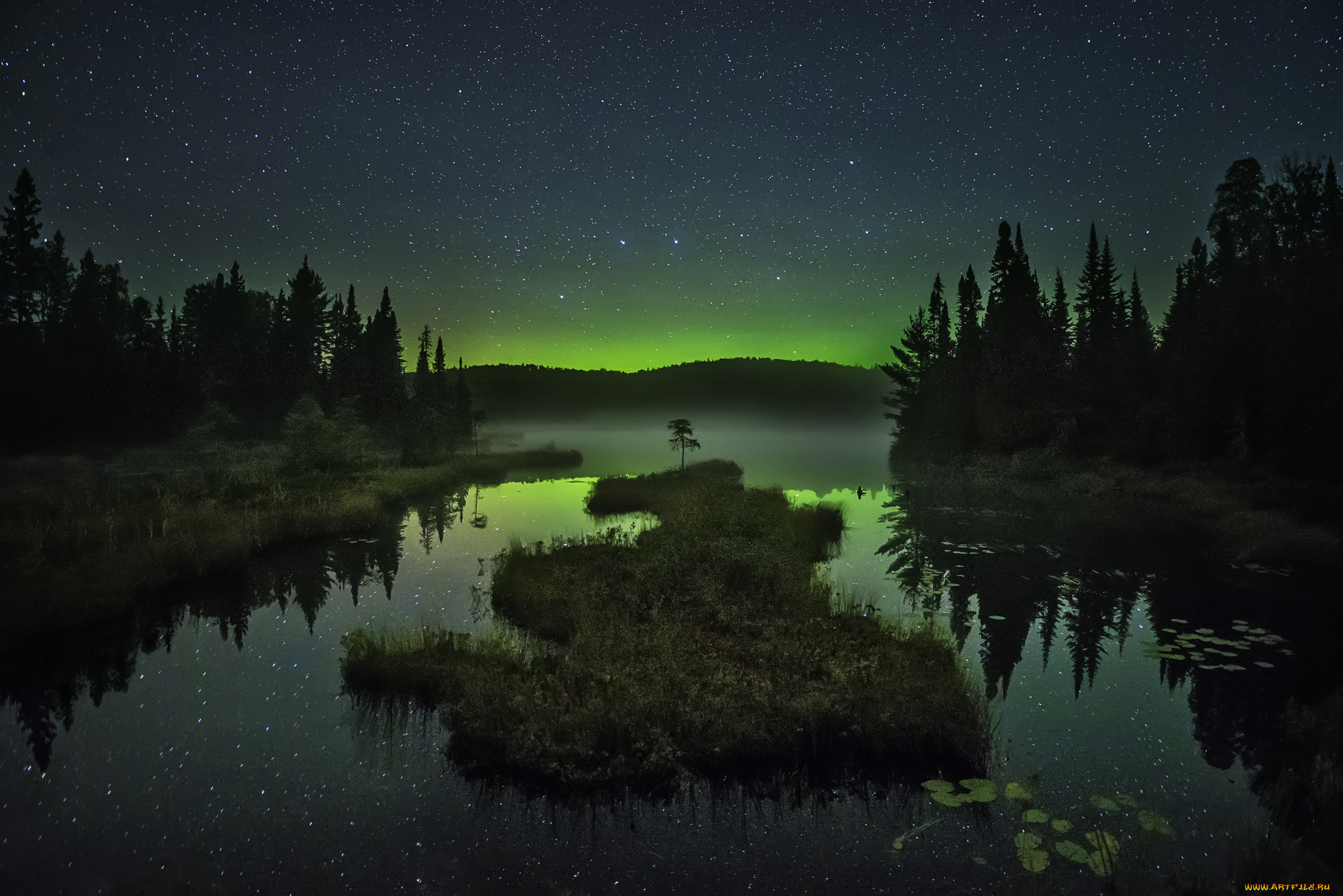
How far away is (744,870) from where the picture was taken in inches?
281

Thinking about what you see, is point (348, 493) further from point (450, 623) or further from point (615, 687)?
point (615, 687)

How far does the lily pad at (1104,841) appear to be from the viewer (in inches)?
279

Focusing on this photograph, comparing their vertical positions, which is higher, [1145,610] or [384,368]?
[384,368]

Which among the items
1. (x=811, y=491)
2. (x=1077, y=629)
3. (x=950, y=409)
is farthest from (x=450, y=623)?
A: (x=950, y=409)

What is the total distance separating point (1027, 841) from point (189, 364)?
7863 cm

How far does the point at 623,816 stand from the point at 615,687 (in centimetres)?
A: 242

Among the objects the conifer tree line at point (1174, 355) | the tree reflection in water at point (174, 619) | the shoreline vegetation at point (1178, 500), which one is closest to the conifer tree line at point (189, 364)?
the tree reflection in water at point (174, 619)

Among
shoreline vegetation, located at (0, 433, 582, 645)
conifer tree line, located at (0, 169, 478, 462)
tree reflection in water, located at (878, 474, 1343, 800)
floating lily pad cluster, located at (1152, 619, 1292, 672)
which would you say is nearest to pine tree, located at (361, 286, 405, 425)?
conifer tree line, located at (0, 169, 478, 462)

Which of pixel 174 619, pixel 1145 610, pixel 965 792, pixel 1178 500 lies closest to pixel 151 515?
pixel 174 619

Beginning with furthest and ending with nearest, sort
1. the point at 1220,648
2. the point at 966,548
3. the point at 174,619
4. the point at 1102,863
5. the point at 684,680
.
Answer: the point at 966,548 → the point at 174,619 → the point at 1220,648 → the point at 684,680 → the point at 1102,863

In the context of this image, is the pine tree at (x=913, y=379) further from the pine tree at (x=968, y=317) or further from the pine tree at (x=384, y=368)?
the pine tree at (x=384, y=368)

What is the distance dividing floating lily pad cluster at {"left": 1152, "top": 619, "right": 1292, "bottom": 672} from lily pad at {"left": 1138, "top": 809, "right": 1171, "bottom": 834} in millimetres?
7077

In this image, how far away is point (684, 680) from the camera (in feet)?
34.9

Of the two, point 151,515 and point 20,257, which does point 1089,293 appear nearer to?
point 151,515
